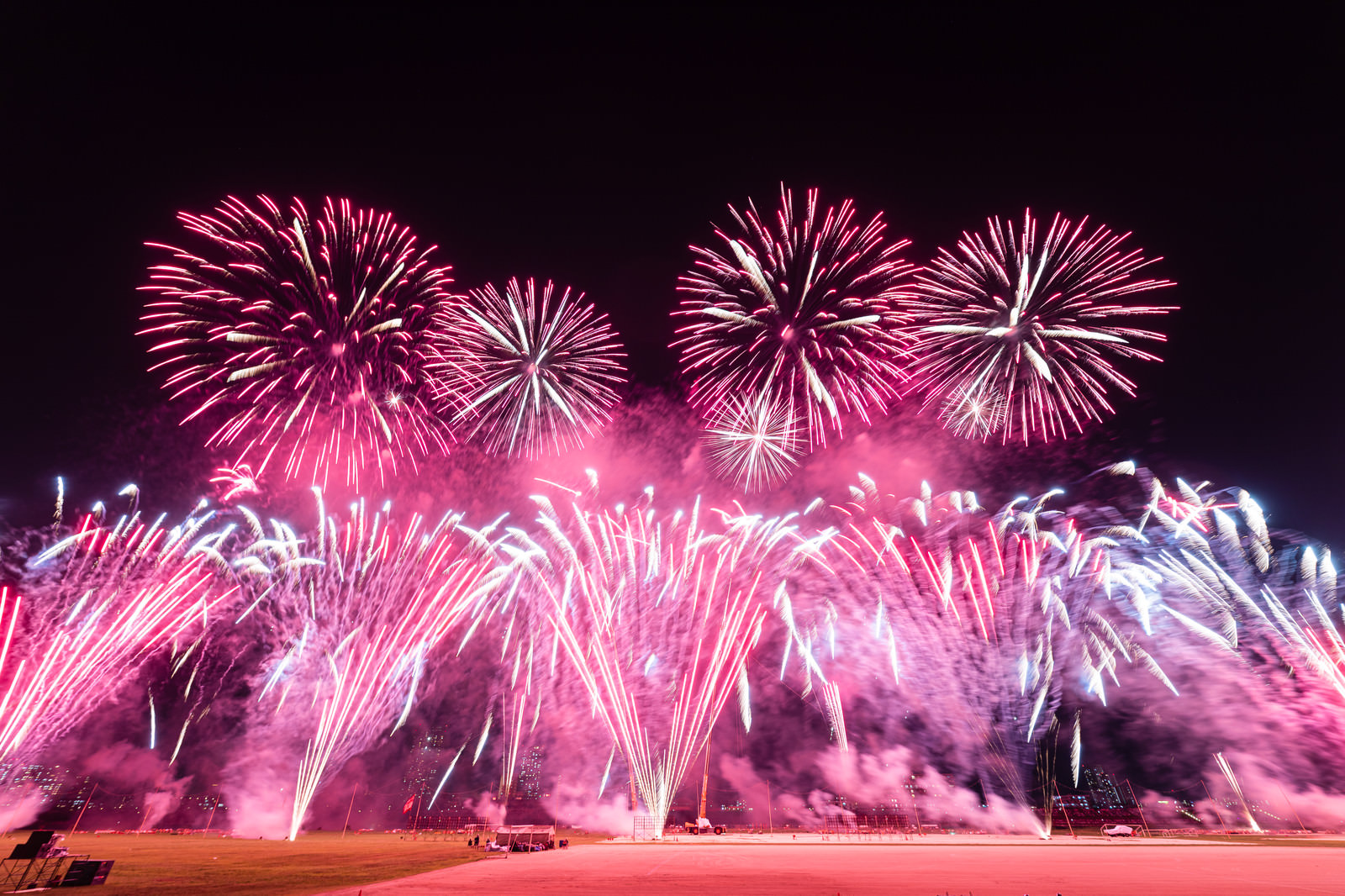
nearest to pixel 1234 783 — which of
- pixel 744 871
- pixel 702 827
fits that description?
pixel 702 827

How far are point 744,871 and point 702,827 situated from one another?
108 ft

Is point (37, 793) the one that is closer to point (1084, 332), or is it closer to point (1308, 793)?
point (1084, 332)

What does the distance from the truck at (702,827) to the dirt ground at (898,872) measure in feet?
59.6

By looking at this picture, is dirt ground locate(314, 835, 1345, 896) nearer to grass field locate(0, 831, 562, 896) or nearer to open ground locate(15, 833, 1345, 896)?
open ground locate(15, 833, 1345, 896)

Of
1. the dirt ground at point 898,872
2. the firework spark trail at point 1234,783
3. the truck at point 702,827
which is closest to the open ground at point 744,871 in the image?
the dirt ground at point 898,872

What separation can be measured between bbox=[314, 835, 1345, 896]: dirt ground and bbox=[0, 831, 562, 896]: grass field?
2.26 meters

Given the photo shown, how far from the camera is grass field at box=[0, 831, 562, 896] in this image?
18.8m

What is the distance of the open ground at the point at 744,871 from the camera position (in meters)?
17.5

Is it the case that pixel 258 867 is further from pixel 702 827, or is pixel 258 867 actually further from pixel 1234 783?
pixel 1234 783

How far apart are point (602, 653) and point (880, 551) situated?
16326mm

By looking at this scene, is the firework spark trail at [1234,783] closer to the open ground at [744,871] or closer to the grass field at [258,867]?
the open ground at [744,871]

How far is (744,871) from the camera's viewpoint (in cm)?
2214

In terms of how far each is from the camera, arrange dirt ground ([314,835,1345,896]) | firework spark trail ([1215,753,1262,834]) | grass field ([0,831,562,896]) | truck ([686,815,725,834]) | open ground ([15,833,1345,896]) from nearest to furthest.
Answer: dirt ground ([314,835,1345,896]) < open ground ([15,833,1345,896]) < grass field ([0,831,562,896]) < truck ([686,815,725,834]) < firework spark trail ([1215,753,1262,834])

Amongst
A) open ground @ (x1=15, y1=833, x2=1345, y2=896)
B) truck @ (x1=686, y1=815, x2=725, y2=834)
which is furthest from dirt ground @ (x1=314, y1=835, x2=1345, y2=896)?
truck @ (x1=686, y1=815, x2=725, y2=834)
